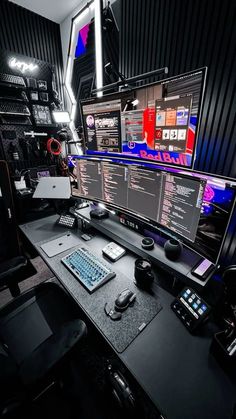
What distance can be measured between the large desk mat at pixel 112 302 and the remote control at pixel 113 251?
3.1 inches

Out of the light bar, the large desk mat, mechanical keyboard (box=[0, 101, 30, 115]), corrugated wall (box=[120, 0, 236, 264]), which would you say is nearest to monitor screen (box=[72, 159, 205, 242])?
the large desk mat

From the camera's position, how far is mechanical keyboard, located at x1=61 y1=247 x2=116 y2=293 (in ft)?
3.49

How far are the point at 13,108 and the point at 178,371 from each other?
A: 10.2 ft

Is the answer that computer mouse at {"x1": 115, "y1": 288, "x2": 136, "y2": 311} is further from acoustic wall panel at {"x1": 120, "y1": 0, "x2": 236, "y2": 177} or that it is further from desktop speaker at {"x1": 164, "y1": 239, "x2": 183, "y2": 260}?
acoustic wall panel at {"x1": 120, "y1": 0, "x2": 236, "y2": 177}

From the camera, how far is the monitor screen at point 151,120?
86 cm

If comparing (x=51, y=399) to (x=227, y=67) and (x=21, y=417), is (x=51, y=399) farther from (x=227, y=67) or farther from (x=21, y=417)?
(x=227, y=67)

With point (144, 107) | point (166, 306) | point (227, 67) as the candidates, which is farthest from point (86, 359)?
point (227, 67)

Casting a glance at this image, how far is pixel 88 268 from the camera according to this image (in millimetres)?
1154

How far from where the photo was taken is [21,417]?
24.0 inches

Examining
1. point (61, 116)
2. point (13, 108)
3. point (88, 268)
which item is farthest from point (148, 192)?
point (13, 108)

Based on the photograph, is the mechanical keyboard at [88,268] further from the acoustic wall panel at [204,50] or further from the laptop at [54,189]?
the acoustic wall panel at [204,50]

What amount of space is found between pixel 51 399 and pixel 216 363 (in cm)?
84

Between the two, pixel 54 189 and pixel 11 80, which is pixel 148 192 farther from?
pixel 11 80

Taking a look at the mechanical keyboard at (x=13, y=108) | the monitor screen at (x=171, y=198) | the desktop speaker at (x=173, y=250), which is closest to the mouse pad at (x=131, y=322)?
the desktop speaker at (x=173, y=250)
